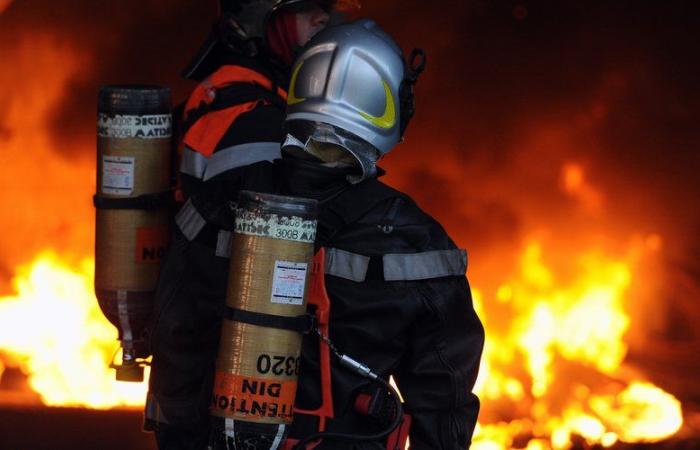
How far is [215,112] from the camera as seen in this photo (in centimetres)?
381

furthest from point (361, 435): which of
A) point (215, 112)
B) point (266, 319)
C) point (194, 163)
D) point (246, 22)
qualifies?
point (246, 22)

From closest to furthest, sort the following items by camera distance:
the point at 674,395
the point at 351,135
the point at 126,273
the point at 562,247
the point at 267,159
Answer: the point at 351,135 < the point at 267,159 < the point at 126,273 < the point at 674,395 < the point at 562,247

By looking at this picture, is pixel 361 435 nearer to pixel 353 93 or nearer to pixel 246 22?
pixel 353 93

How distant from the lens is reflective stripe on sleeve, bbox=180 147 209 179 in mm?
3686

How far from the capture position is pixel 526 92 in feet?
24.8

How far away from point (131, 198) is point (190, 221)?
16.8 inches

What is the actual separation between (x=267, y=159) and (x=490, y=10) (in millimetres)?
4274

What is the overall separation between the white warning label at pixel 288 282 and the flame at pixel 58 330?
4.29m

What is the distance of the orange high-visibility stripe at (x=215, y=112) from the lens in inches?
146

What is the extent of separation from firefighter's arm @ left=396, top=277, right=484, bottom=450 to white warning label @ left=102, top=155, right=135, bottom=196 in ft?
4.17

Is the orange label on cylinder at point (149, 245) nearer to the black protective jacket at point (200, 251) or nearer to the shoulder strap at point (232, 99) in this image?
the black protective jacket at point (200, 251)

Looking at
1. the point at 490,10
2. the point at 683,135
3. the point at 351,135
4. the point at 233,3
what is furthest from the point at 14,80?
the point at 351,135

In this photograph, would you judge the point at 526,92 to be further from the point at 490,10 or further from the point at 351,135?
the point at 351,135

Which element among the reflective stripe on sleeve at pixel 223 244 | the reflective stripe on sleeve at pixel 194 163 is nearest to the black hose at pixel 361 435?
the reflective stripe on sleeve at pixel 223 244
